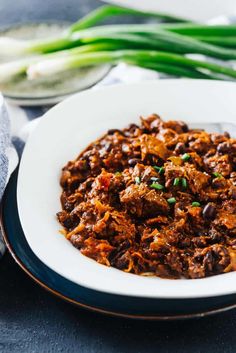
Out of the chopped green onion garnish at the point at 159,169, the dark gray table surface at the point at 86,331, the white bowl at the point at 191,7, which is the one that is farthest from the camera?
the white bowl at the point at 191,7

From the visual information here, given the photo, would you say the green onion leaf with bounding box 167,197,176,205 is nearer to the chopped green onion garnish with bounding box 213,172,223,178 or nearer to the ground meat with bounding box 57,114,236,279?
the ground meat with bounding box 57,114,236,279

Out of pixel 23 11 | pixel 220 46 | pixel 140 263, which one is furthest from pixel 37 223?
pixel 23 11

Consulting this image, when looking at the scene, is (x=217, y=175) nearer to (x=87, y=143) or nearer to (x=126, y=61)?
(x=87, y=143)

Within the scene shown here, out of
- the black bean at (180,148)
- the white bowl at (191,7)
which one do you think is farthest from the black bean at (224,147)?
the white bowl at (191,7)

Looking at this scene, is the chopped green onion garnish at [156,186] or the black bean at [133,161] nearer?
the chopped green onion garnish at [156,186]

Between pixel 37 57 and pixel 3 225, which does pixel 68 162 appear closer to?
pixel 3 225

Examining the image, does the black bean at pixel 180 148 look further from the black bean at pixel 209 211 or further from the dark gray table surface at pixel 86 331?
the dark gray table surface at pixel 86 331

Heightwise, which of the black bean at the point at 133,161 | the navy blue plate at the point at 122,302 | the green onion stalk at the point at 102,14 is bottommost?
the navy blue plate at the point at 122,302
